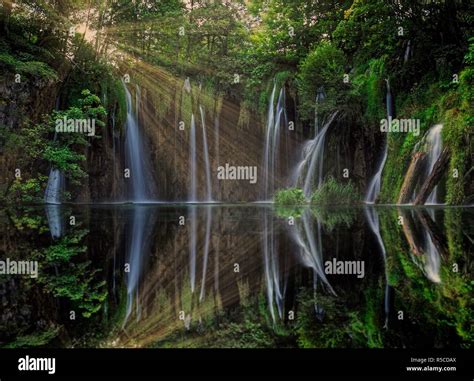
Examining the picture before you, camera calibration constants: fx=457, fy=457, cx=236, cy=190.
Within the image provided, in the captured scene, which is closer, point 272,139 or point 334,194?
point 334,194

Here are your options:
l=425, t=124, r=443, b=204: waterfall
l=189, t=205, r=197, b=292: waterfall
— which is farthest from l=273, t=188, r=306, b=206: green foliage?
l=189, t=205, r=197, b=292: waterfall

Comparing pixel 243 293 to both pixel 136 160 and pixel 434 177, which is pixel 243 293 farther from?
pixel 136 160

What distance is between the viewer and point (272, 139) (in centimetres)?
1418

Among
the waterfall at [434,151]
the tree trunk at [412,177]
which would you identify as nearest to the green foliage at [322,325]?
the waterfall at [434,151]

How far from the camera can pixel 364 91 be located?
12008mm

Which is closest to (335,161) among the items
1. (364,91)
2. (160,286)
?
(364,91)

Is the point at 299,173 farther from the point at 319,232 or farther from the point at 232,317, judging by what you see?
the point at 232,317

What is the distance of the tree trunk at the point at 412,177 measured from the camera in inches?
369

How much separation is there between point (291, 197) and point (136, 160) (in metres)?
5.08

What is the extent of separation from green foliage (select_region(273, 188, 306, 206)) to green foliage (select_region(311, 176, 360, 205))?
0.37 m

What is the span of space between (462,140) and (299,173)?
5140 mm

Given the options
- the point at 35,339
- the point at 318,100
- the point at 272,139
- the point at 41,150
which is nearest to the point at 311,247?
the point at 35,339

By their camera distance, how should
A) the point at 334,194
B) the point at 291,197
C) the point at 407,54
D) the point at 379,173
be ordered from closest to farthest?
the point at 407,54 < the point at 379,173 < the point at 334,194 < the point at 291,197

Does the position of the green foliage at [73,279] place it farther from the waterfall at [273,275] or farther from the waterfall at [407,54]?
the waterfall at [407,54]
